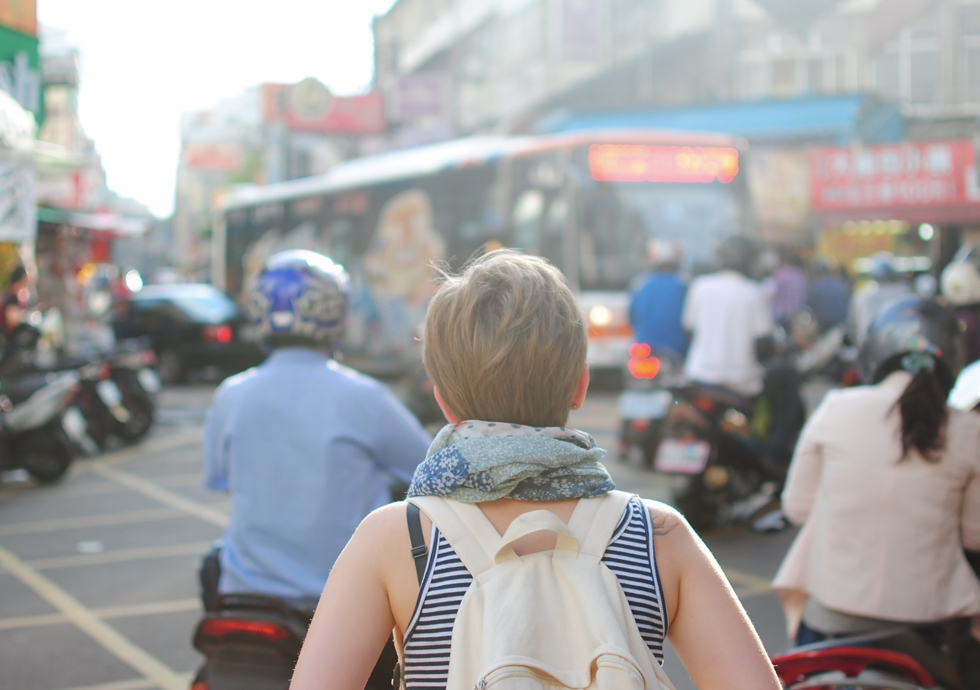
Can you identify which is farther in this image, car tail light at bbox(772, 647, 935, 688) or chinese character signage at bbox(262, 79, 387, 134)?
chinese character signage at bbox(262, 79, 387, 134)

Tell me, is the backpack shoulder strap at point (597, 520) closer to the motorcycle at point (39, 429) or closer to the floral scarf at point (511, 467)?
the floral scarf at point (511, 467)

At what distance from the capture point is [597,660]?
147 cm

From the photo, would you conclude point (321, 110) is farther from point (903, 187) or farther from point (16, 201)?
point (16, 201)

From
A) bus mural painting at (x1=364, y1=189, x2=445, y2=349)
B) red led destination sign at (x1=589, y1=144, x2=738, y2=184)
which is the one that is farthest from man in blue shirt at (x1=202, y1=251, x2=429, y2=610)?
bus mural painting at (x1=364, y1=189, x2=445, y2=349)

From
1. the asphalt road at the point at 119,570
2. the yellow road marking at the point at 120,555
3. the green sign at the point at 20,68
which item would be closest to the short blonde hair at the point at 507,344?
the asphalt road at the point at 119,570

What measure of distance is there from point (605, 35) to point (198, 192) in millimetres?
67276

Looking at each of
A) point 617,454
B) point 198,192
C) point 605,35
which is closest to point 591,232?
point 617,454

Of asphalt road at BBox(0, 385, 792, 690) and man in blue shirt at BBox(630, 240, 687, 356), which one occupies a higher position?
man in blue shirt at BBox(630, 240, 687, 356)

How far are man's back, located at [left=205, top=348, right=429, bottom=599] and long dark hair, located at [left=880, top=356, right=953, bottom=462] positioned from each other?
128cm

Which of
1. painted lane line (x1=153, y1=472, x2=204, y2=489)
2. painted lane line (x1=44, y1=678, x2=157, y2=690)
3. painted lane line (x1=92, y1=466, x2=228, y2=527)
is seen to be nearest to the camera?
painted lane line (x1=44, y1=678, x2=157, y2=690)

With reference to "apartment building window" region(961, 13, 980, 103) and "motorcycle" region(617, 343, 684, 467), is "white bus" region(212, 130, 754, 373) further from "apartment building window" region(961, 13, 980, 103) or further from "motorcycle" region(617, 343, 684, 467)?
"apartment building window" region(961, 13, 980, 103)

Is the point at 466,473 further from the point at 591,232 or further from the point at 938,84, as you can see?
the point at 938,84

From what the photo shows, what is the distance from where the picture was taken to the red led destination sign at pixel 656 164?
14.5m

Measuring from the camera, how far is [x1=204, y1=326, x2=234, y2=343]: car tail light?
17578 millimetres
